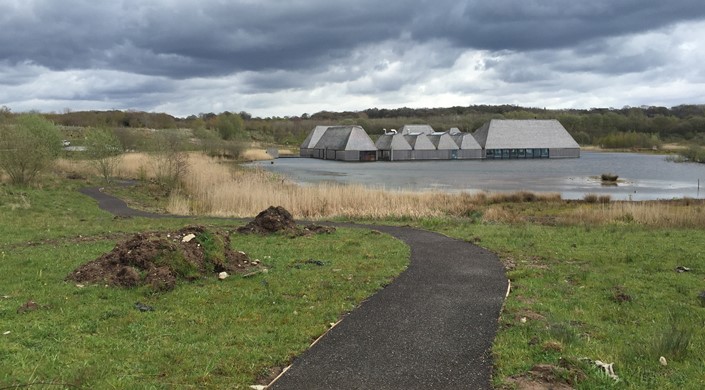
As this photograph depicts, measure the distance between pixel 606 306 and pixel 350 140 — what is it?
255 feet

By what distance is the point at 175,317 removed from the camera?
23.1 ft

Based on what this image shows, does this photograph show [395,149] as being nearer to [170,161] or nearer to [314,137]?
[314,137]

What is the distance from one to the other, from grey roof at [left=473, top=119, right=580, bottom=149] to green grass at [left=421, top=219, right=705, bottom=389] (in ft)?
249

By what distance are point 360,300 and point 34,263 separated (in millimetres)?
6611

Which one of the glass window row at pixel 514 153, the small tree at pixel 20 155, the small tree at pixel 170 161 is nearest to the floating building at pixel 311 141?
the glass window row at pixel 514 153

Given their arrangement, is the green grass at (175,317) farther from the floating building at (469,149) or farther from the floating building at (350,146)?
the floating building at (469,149)

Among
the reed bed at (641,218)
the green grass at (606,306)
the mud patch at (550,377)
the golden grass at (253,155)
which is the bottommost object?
the reed bed at (641,218)

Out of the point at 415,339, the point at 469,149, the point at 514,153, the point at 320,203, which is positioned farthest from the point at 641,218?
the point at 514,153

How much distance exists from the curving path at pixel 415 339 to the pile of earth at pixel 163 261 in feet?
10.5

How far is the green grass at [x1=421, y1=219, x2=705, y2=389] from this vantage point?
220 inches

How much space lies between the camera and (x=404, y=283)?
9289 mm

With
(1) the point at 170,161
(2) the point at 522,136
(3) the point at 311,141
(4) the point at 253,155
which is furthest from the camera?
(3) the point at 311,141

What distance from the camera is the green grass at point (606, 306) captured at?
18.3 ft

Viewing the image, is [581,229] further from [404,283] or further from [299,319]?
[299,319]
